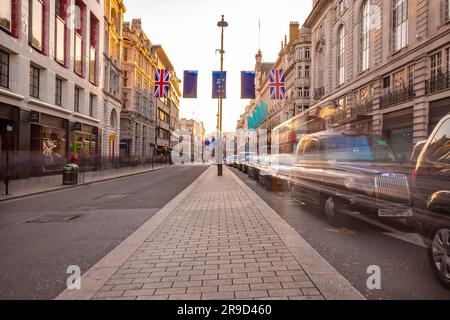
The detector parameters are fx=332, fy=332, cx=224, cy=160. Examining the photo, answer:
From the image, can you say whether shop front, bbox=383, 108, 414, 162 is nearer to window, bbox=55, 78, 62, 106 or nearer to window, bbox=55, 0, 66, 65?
window, bbox=55, 78, 62, 106

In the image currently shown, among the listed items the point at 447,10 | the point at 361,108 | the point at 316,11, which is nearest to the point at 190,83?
the point at 447,10

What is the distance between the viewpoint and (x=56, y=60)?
2461 cm

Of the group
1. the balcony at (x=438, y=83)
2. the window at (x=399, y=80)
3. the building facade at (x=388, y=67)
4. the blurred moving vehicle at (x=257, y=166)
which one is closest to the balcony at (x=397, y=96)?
the building facade at (x=388, y=67)

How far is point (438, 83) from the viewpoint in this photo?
2100cm

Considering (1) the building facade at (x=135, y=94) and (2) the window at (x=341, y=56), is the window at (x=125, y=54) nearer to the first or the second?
(1) the building facade at (x=135, y=94)

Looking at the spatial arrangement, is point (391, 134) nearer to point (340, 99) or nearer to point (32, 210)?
point (340, 99)

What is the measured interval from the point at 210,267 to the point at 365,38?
110 ft

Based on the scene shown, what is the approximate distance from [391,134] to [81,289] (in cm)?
2813

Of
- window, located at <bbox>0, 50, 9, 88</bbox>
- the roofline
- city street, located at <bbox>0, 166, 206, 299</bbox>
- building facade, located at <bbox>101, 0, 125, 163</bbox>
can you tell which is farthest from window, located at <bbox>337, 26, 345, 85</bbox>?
city street, located at <bbox>0, 166, 206, 299</bbox>

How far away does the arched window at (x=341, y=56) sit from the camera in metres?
37.2

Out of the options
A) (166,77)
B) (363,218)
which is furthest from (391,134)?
(363,218)

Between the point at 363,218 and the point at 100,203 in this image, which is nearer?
the point at 363,218

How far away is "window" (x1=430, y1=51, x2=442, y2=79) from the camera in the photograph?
21172 mm

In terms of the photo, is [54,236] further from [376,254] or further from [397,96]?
[397,96]
